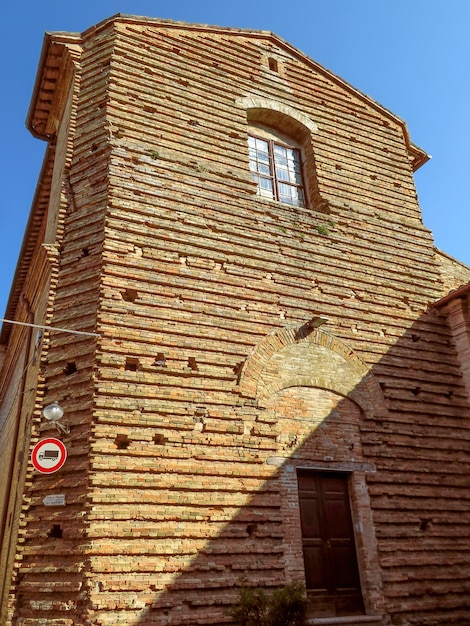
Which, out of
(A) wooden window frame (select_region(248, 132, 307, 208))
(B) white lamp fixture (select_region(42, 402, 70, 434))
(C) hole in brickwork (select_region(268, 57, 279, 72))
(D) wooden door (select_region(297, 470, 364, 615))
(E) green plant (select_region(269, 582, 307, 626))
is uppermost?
(C) hole in brickwork (select_region(268, 57, 279, 72))

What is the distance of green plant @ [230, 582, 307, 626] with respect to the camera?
19.8 ft

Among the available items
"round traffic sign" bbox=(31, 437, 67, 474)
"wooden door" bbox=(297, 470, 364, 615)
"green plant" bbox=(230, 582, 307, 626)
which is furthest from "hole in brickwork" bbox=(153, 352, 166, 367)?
"green plant" bbox=(230, 582, 307, 626)

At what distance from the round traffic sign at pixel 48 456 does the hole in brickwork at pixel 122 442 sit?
25.0 inches

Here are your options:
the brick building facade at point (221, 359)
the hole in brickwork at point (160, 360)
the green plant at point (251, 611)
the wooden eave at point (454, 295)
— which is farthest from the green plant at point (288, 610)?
the wooden eave at point (454, 295)

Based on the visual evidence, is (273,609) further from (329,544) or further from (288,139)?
(288,139)

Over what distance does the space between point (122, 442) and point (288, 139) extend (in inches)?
291

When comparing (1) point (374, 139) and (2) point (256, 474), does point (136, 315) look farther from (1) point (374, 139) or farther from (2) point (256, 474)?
(1) point (374, 139)

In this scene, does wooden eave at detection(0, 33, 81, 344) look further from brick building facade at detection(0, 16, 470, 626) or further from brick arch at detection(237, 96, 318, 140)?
brick arch at detection(237, 96, 318, 140)

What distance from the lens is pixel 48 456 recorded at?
6.58 metres

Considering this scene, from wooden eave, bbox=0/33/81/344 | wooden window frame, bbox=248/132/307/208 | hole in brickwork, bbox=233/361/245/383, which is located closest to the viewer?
hole in brickwork, bbox=233/361/245/383

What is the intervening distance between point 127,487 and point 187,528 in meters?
0.90

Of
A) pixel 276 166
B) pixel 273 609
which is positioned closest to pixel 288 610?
pixel 273 609

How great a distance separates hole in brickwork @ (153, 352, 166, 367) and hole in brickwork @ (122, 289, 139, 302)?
869 mm

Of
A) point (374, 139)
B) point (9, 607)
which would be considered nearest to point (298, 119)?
point (374, 139)
